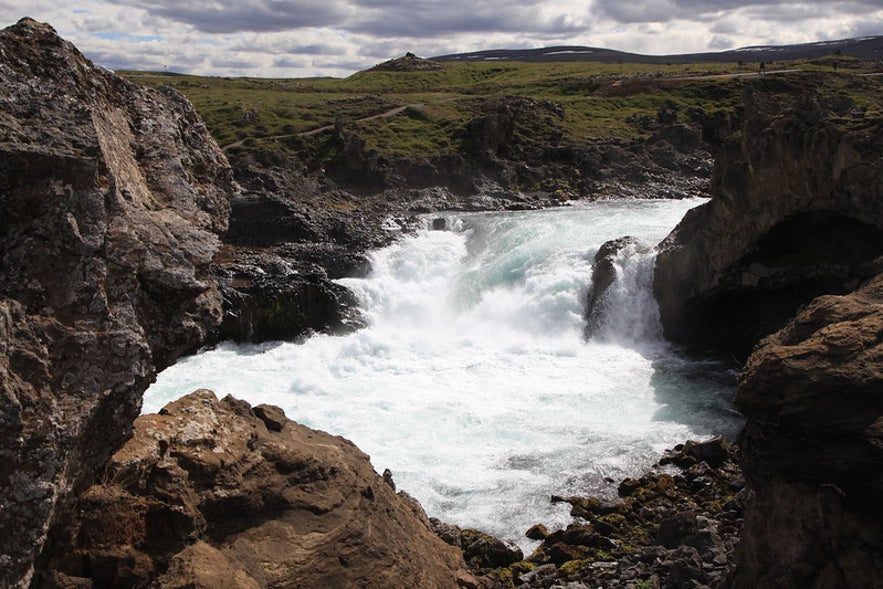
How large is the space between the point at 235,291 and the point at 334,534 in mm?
30552

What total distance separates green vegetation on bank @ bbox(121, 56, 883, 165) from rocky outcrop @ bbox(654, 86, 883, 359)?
78.2 feet

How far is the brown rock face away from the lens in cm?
852

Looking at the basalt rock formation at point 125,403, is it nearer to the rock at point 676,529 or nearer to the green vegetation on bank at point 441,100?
the rock at point 676,529

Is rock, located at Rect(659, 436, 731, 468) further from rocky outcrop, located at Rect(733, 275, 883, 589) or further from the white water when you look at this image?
rocky outcrop, located at Rect(733, 275, 883, 589)

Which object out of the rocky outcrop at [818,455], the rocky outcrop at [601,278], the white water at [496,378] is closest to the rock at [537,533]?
the white water at [496,378]

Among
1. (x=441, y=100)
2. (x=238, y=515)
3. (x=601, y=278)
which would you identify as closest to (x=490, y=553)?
(x=238, y=515)

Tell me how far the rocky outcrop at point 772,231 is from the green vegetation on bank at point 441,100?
2383 cm

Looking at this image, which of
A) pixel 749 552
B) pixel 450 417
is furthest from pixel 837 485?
pixel 450 417

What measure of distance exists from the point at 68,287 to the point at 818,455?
9.79 meters

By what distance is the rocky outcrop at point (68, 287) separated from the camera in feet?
24.2

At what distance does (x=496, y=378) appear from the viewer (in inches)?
1299

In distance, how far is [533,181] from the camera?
6694cm

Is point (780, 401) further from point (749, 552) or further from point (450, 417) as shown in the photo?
point (450, 417)

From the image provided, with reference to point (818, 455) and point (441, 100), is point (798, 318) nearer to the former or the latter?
point (818, 455)
